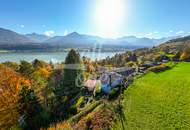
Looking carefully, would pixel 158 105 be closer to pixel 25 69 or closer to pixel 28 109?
pixel 28 109

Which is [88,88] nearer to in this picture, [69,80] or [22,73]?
[69,80]

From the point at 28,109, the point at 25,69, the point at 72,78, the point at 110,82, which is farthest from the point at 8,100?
the point at 110,82

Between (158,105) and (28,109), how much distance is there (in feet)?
69.4

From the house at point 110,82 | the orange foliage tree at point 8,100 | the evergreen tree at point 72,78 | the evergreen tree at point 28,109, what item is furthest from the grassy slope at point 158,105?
the orange foliage tree at point 8,100

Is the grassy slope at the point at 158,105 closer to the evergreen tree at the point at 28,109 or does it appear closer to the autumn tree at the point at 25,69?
the evergreen tree at the point at 28,109

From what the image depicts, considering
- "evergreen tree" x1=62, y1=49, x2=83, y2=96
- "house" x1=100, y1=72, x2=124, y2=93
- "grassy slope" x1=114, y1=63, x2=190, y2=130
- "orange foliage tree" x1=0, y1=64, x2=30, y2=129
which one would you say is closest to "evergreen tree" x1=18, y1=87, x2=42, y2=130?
"orange foliage tree" x1=0, y1=64, x2=30, y2=129

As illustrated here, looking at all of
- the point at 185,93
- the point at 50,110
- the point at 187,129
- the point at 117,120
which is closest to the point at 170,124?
the point at 187,129

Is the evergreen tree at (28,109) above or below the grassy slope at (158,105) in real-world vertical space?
below

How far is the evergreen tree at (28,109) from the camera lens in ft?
97.9

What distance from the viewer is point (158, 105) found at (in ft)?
67.2

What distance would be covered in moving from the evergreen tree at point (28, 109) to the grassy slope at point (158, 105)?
1500 cm

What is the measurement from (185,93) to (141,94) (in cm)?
498

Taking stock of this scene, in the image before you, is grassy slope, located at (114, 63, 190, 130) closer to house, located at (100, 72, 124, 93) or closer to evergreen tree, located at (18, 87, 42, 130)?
house, located at (100, 72, 124, 93)

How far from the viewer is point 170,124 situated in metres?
16.2
